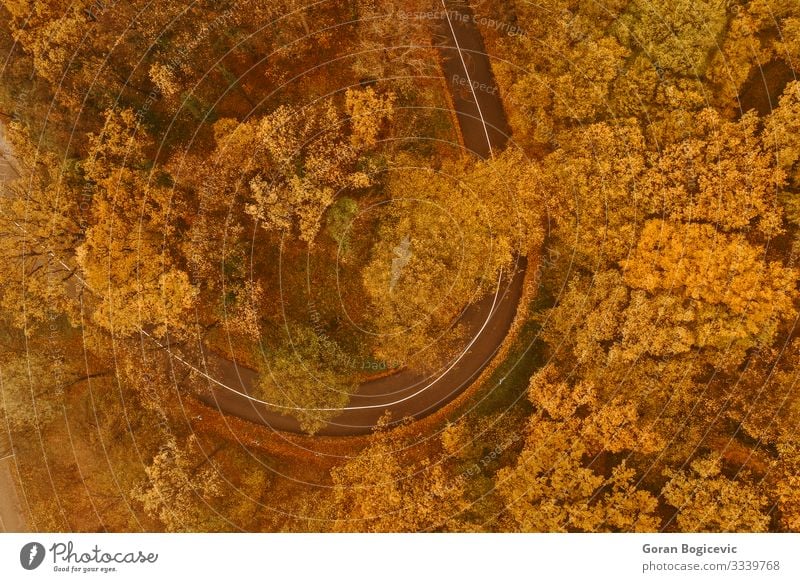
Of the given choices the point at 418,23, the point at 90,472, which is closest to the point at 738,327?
the point at 418,23

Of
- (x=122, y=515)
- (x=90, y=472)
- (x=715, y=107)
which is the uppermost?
(x=715, y=107)

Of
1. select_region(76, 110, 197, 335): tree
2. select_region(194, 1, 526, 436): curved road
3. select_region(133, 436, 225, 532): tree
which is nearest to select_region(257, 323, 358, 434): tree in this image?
select_region(194, 1, 526, 436): curved road

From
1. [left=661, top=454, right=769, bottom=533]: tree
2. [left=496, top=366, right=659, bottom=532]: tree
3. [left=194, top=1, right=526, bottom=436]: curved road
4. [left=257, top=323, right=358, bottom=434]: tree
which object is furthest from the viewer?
[left=194, top=1, right=526, bottom=436]: curved road

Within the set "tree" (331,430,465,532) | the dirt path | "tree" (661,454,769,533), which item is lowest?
"tree" (661,454,769,533)

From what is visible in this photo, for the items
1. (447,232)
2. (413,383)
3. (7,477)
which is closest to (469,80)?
(447,232)

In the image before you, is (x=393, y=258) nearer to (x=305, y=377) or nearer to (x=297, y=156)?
(x=297, y=156)

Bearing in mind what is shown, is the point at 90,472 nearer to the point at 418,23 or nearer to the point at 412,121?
the point at 412,121

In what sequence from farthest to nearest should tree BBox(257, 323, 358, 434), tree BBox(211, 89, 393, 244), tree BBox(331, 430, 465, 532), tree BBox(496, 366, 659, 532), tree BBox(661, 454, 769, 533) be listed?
tree BBox(257, 323, 358, 434), tree BBox(211, 89, 393, 244), tree BBox(331, 430, 465, 532), tree BBox(496, 366, 659, 532), tree BBox(661, 454, 769, 533)

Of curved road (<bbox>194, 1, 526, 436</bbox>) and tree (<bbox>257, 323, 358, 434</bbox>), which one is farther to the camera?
curved road (<bbox>194, 1, 526, 436</bbox>)

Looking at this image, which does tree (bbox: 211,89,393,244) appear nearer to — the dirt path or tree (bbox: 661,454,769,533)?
the dirt path
